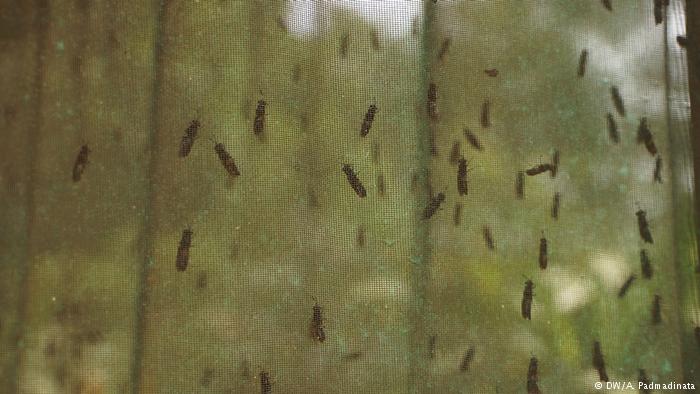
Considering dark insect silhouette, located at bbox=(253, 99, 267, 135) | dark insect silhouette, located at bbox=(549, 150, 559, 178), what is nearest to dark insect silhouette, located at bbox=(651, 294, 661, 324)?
dark insect silhouette, located at bbox=(549, 150, 559, 178)

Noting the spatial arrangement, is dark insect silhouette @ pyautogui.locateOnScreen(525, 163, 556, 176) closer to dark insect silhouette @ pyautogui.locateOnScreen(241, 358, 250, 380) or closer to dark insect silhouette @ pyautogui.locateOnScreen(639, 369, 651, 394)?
dark insect silhouette @ pyautogui.locateOnScreen(639, 369, 651, 394)

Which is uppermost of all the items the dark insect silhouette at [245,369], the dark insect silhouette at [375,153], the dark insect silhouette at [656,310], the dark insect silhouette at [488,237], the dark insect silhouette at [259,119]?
the dark insect silhouette at [259,119]

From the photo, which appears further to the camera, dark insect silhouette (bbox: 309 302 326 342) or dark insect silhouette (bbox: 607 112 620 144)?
dark insect silhouette (bbox: 607 112 620 144)

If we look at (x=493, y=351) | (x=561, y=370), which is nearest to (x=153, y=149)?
(x=493, y=351)

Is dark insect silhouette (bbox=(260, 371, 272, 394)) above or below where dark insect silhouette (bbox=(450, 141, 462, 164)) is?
below

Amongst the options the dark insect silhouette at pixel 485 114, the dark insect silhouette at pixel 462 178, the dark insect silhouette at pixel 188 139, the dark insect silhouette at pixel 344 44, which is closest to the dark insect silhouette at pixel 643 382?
the dark insect silhouette at pixel 462 178

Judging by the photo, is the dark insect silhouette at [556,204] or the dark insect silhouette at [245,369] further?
the dark insect silhouette at [556,204]

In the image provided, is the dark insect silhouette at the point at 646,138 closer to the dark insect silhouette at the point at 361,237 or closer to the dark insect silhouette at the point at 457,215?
the dark insect silhouette at the point at 457,215
